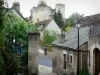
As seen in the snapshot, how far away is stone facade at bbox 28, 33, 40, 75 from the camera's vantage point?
17.0 metres

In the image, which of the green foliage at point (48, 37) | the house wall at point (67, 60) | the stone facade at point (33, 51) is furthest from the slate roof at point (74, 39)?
the green foliage at point (48, 37)

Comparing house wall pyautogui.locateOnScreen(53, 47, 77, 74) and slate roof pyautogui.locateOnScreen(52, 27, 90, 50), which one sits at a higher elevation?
slate roof pyautogui.locateOnScreen(52, 27, 90, 50)

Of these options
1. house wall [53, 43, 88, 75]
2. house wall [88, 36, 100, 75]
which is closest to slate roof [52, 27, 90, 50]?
house wall [53, 43, 88, 75]

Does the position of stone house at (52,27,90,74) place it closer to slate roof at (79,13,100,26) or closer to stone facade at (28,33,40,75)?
slate roof at (79,13,100,26)

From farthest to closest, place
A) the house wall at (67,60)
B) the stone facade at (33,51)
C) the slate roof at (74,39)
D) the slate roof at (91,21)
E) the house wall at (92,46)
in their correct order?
the slate roof at (91,21)
the slate roof at (74,39)
the house wall at (67,60)
the house wall at (92,46)
the stone facade at (33,51)

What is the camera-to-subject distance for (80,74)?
20766 millimetres

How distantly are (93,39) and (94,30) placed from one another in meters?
1.82

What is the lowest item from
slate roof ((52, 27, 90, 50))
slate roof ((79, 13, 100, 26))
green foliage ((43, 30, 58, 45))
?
green foliage ((43, 30, 58, 45))

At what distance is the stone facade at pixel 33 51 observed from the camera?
55.9ft

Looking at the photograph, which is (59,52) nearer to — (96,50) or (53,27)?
(96,50)

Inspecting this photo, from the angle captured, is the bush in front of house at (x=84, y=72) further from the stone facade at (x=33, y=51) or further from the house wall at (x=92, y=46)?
the stone facade at (x=33, y=51)

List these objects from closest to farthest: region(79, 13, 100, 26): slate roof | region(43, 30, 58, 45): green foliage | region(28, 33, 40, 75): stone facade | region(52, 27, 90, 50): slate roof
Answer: region(28, 33, 40, 75): stone facade < region(52, 27, 90, 50): slate roof < region(79, 13, 100, 26): slate roof < region(43, 30, 58, 45): green foliage

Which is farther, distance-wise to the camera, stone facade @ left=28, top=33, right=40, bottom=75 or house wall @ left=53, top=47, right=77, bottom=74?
house wall @ left=53, top=47, right=77, bottom=74

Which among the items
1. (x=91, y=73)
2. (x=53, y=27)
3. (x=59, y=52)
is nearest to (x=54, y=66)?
(x=59, y=52)
